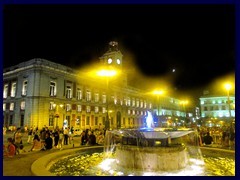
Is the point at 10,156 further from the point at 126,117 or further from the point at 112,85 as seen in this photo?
the point at 126,117

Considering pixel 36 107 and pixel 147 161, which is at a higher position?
pixel 36 107

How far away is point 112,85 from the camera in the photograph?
57.8 metres

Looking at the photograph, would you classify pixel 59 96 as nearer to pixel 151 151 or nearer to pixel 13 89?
pixel 13 89

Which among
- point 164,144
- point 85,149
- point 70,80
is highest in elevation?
point 70,80

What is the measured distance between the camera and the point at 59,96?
42.5 meters

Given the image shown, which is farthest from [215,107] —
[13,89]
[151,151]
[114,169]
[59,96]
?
[114,169]

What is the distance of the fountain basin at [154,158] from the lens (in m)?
8.94

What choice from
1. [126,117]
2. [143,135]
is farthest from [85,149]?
[126,117]

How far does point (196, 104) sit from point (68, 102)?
71.6 m

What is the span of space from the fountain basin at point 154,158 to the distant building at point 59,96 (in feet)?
71.1

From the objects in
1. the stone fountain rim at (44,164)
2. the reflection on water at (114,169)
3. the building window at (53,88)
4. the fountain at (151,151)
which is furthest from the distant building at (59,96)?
the fountain at (151,151)

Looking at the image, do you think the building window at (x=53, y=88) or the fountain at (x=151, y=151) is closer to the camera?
the fountain at (x=151, y=151)

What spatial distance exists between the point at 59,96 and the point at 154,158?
36.0 m

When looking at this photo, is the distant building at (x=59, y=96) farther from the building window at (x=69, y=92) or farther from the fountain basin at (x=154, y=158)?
the fountain basin at (x=154, y=158)
